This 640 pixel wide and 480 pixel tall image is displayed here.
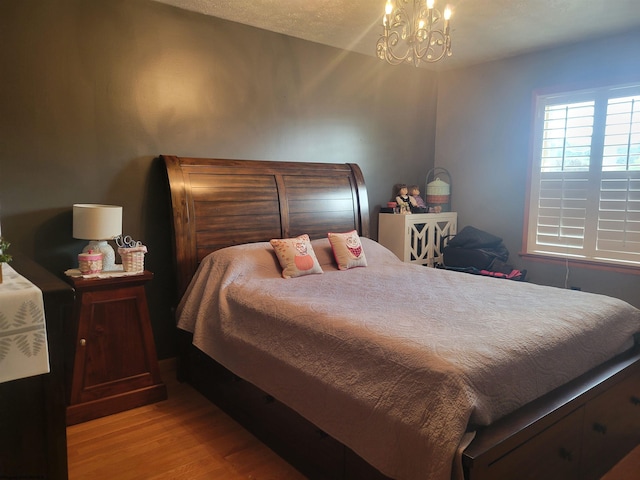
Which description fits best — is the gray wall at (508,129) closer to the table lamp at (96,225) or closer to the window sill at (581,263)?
the window sill at (581,263)

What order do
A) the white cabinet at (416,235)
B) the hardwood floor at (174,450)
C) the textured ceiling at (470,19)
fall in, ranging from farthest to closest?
the white cabinet at (416,235)
the textured ceiling at (470,19)
the hardwood floor at (174,450)

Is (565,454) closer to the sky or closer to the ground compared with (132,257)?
closer to the ground

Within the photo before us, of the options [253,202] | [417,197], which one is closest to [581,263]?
[417,197]

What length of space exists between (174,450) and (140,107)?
80.6 inches

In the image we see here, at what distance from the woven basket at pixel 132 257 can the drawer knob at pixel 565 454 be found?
2.27 meters

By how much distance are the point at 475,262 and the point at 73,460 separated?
10.5ft

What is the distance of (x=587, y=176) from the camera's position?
11.7 feet

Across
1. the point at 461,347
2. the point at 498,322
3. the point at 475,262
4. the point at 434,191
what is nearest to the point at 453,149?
the point at 434,191

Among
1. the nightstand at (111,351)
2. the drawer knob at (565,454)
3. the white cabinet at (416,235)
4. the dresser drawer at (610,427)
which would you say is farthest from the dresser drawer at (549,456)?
the white cabinet at (416,235)

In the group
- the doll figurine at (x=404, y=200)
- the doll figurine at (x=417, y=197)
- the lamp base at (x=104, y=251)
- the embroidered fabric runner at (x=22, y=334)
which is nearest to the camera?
the embroidered fabric runner at (x=22, y=334)

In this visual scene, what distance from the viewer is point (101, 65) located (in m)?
2.70

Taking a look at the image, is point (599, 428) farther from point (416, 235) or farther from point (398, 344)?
point (416, 235)

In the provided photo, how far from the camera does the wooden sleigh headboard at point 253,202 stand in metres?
2.91

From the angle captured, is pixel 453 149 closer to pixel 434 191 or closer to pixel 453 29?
pixel 434 191
